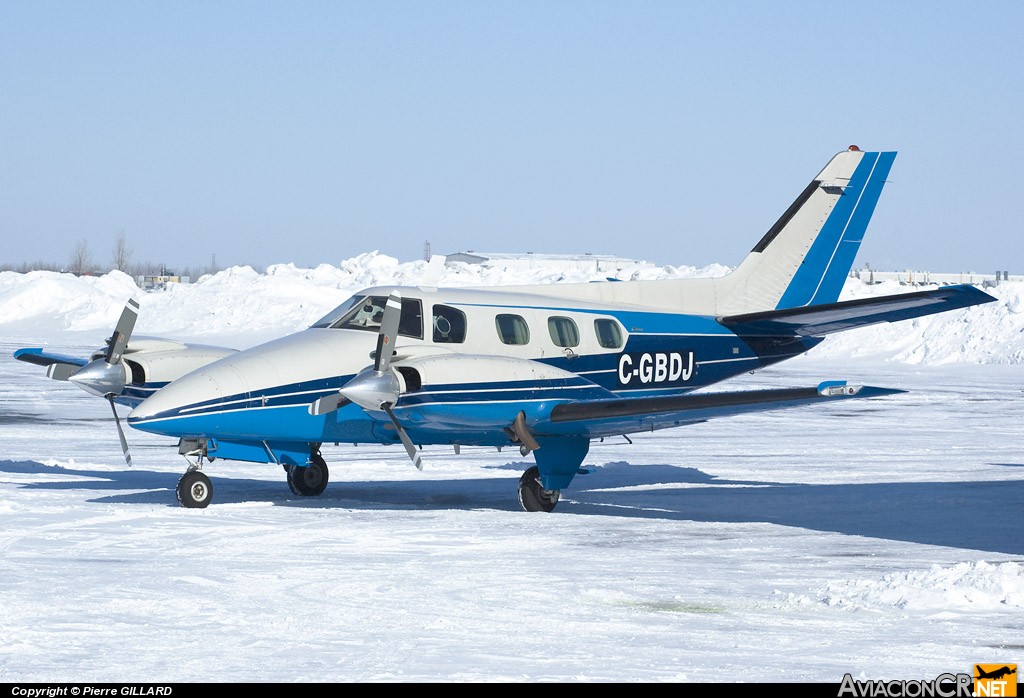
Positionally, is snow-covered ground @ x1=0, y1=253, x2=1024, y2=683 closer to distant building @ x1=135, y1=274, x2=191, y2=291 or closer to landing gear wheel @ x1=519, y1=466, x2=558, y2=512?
landing gear wheel @ x1=519, y1=466, x2=558, y2=512

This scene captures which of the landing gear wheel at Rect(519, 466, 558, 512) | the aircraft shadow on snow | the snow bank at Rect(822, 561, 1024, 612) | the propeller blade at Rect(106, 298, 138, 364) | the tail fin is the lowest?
the aircraft shadow on snow

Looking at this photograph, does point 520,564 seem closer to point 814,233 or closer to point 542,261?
point 814,233

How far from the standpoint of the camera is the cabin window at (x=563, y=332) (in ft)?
54.1

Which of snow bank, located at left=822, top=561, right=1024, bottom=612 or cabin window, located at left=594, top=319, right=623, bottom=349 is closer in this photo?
snow bank, located at left=822, top=561, right=1024, bottom=612

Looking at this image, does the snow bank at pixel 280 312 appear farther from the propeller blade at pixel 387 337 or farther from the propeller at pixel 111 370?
the propeller blade at pixel 387 337

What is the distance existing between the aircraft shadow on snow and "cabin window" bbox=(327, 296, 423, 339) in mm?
2197

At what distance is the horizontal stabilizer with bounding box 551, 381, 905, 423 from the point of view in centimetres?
1343

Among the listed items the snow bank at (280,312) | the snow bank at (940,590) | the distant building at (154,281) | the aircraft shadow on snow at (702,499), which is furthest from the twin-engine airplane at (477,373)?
the distant building at (154,281)

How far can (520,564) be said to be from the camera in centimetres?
1171

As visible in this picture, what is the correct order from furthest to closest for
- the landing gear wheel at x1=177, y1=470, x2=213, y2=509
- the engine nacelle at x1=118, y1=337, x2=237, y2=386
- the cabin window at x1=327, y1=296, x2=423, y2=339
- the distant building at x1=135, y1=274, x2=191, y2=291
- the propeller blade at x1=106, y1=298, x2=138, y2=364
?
the distant building at x1=135, y1=274, x2=191, y2=291, the engine nacelle at x1=118, y1=337, x2=237, y2=386, the propeller blade at x1=106, y1=298, x2=138, y2=364, the cabin window at x1=327, y1=296, x2=423, y2=339, the landing gear wheel at x1=177, y1=470, x2=213, y2=509

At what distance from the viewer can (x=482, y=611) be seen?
967cm

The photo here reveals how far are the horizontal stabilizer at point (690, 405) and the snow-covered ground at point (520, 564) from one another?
1.24 metres

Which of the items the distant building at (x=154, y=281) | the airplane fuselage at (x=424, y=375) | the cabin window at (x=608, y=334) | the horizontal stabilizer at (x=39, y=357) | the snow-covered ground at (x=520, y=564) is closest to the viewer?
the snow-covered ground at (x=520, y=564)

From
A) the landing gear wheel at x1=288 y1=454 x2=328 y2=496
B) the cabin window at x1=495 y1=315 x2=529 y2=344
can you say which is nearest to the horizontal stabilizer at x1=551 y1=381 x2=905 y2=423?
the cabin window at x1=495 y1=315 x2=529 y2=344
